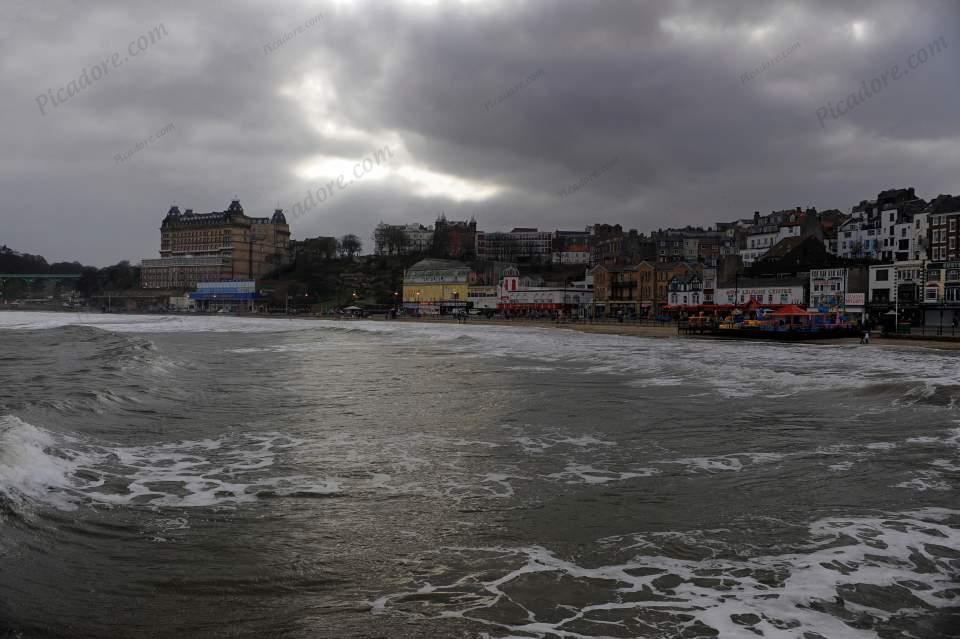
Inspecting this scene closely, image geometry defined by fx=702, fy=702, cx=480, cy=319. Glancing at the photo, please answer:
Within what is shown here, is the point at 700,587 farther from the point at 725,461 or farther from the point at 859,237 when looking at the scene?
the point at 859,237

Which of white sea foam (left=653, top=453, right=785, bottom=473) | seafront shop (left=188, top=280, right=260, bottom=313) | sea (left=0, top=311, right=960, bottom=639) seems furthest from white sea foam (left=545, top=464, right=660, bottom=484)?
seafront shop (left=188, top=280, right=260, bottom=313)

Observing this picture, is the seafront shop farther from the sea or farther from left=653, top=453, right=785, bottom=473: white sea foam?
left=653, top=453, right=785, bottom=473: white sea foam

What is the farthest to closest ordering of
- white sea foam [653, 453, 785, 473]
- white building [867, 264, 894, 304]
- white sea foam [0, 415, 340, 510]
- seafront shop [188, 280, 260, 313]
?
seafront shop [188, 280, 260, 313] < white building [867, 264, 894, 304] < white sea foam [653, 453, 785, 473] < white sea foam [0, 415, 340, 510]

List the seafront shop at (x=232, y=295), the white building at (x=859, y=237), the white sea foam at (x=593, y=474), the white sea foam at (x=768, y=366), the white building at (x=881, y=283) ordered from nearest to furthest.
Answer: the white sea foam at (x=593, y=474)
the white sea foam at (x=768, y=366)
the white building at (x=881, y=283)
the white building at (x=859, y=237)
the seafront shop at (x=232, y=295)

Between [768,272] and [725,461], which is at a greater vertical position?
[768,272]

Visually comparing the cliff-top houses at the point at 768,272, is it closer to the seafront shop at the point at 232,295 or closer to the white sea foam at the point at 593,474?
the seafront shop at the point at 232,295

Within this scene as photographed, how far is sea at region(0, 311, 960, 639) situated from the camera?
21.0 ft

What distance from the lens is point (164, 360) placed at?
32.5 meters

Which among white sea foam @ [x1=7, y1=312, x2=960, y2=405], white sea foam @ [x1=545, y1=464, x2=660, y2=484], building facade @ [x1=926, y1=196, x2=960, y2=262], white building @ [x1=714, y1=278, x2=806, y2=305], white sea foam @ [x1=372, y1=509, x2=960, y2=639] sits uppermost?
building facade @ [x1=926, y1=196, x2=960, y2=262]

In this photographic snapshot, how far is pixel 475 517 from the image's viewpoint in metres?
9.23

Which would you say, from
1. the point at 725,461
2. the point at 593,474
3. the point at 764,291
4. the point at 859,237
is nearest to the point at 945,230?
the point at 764,291

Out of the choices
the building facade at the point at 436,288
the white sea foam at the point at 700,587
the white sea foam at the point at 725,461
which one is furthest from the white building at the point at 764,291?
the white sea foam at the point at 700,587

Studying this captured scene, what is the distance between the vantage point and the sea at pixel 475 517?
641 cm

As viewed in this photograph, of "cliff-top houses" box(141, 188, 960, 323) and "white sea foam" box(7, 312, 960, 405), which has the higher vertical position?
"cliff-top houses" box(141, 188, 960, 323)
